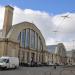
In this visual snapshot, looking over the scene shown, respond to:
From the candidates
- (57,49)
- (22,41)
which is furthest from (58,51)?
(22,41)

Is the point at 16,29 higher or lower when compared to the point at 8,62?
higher

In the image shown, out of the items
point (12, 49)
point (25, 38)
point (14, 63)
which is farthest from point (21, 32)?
point (14, 63)

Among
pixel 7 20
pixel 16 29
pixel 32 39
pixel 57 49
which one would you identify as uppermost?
pixel 7 20

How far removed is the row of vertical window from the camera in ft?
223

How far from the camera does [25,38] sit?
69688 mm

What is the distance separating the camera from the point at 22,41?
6812 centimetres

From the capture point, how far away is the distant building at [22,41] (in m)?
58.7

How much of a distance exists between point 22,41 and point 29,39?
470 centimetres

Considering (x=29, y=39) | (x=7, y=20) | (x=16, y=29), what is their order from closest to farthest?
(x=7, y=20) → (x=16, y=29) → (x=29, y=39)

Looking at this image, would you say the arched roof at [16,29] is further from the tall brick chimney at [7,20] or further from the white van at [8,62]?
the white van at [8,62]

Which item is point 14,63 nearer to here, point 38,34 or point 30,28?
point 30,28

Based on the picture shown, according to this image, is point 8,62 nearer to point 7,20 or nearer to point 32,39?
point 7,20

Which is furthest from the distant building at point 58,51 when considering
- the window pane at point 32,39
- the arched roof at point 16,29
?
the arched roof at point 16,29

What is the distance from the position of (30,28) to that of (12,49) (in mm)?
14153
